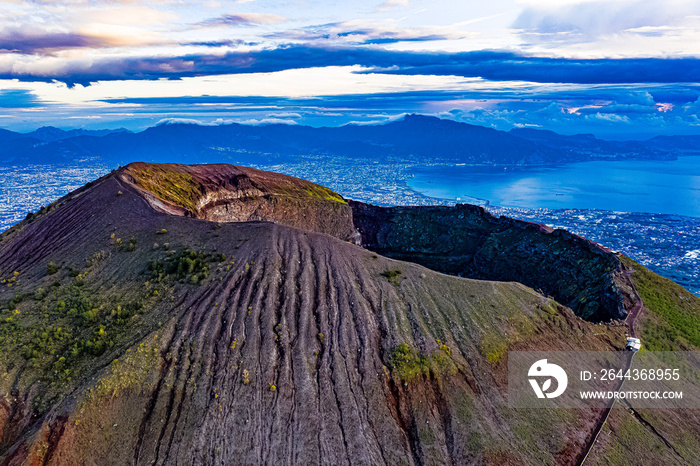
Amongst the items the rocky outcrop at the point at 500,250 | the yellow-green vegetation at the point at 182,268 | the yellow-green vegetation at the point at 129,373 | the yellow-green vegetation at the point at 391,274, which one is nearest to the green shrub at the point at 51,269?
the yellow-green vegetation at the point at 182,268

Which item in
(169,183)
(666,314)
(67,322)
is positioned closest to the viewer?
(67,322)

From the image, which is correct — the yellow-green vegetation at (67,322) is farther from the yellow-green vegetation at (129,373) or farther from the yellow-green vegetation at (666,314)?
the yellow-green vegetation at (666,314)

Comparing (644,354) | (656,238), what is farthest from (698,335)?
(656,238)

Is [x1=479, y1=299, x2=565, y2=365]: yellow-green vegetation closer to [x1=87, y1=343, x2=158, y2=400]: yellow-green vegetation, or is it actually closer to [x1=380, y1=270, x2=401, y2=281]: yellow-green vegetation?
[x1=380, y1=270, x2=401, y2=281]: yellow-green vegetation

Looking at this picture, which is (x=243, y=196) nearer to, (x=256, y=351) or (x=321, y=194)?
Answer: (x=321, y=194)

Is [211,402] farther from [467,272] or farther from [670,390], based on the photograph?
[467,272]

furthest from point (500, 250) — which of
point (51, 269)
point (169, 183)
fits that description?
point (51, 269)
